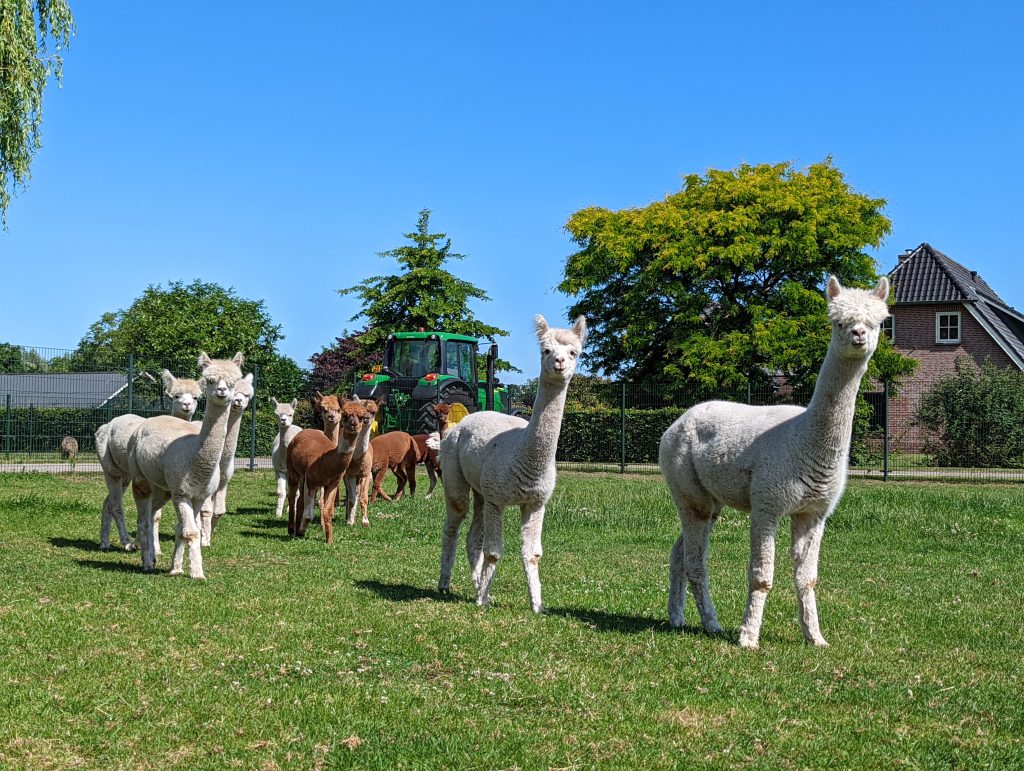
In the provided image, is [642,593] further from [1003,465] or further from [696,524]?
[1003,465]

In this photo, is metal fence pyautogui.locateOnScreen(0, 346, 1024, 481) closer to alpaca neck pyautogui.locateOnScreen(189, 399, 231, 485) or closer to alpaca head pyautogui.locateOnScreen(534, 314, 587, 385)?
alpaca neck pyautogui.locateOnScreen(189, 399, 231, 485)

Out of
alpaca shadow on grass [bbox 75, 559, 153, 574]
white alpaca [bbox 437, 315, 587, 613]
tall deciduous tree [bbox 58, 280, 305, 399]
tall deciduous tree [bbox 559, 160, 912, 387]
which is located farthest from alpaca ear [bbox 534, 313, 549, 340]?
tall deciduous tree [bbox 58, 280, 305, 399]

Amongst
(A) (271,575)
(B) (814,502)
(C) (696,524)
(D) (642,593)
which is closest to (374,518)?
(A) (271,575)

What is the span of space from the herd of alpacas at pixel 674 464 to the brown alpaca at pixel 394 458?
5738mm

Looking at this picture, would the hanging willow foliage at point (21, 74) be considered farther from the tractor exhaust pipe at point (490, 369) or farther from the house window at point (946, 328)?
the house window at point (946, 328)

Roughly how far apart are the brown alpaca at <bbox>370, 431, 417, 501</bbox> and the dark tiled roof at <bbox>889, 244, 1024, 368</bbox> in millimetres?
33667

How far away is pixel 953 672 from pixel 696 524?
200cm

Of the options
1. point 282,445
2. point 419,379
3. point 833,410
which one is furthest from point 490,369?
point 833,410

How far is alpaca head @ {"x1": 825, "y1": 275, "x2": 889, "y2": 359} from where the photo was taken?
6379mm

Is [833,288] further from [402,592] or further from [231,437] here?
[231,437]

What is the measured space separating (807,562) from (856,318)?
5.82ft

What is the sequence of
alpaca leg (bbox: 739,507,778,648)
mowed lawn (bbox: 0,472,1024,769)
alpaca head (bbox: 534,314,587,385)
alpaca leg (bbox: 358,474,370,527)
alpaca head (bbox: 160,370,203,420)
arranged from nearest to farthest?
mowed lawn (bbox: 0,472,1024,769) → alpaca leg (bbox: 739,507,778,648) → alpaca head (bbox: 534,314,587,385) → alpaca head (bbox: 160,370,203,420) → alpaca leg (bbox: 358,474,370,527)

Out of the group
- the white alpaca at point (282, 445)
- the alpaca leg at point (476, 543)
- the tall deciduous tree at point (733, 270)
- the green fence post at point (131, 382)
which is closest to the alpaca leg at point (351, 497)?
the white alpaca at point (282, 445)

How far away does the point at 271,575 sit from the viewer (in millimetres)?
9945
